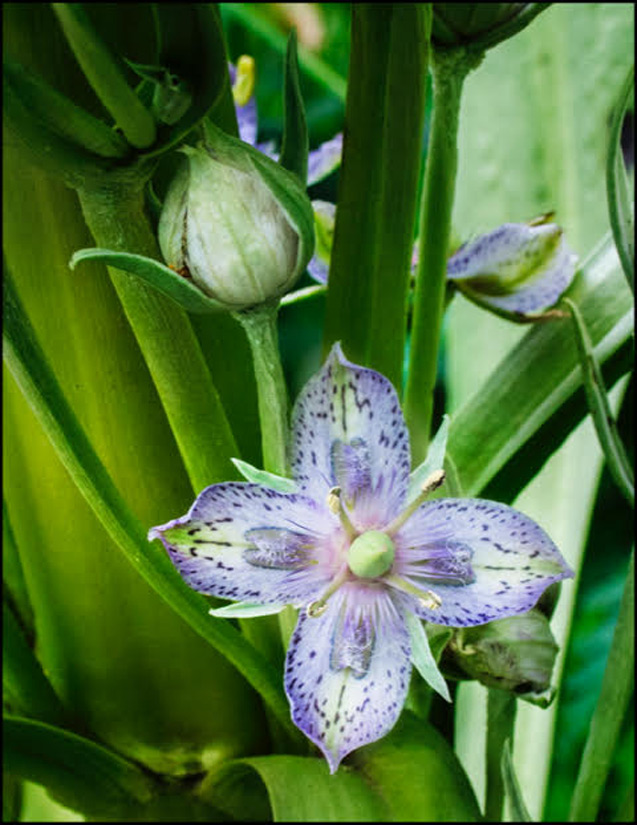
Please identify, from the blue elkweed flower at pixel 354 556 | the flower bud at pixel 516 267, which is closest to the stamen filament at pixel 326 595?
the blue elkweed flower at pixel 354 556

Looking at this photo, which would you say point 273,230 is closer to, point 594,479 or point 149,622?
point 149,622

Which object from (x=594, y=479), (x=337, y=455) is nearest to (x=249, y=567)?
(x=337, y=455)

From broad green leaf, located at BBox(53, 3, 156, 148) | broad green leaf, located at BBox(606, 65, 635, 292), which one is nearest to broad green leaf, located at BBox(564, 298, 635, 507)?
broad green leaf, located at BBox(606, 65, 635, 292)

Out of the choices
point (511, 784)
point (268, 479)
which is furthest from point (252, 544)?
point (511, 784)

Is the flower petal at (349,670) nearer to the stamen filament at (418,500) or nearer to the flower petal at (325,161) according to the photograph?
the stamen filament at (418,500)

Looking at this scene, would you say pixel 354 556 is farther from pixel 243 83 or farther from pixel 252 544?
pixel 243 83
